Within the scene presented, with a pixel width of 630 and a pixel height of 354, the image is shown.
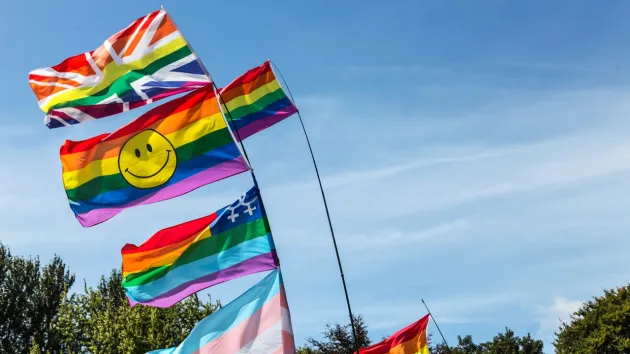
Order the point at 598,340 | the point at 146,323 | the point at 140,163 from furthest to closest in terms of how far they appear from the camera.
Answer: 1. the point at 598,340
2. the point at 146,323
3. the point at 140,163

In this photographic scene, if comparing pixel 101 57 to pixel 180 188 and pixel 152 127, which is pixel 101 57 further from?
pixel 180 188

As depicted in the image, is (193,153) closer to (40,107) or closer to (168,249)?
(168,249)

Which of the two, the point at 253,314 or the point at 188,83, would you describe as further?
the point at 188,83

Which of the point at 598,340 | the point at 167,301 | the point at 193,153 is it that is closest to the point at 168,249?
the point at 167,301

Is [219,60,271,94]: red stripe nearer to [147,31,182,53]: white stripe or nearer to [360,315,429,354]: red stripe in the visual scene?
[147,31,182,53]: white stripe

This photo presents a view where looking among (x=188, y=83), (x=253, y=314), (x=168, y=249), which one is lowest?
(x=253, y=314)

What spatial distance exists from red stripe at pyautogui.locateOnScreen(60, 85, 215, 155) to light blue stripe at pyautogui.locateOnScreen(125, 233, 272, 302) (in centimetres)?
262

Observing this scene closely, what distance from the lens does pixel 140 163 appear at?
13.8 meters

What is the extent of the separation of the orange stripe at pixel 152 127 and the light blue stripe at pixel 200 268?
2365 millimetres

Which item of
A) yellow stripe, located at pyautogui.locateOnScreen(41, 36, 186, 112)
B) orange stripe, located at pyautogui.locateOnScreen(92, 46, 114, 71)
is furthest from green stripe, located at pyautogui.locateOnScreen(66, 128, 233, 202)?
orange stripe, located at pyautogui.locateOnScreen(92, 46, 114, 71)

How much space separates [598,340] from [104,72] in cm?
5328

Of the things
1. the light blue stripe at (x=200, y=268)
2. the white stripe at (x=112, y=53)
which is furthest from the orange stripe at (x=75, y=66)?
the light blue stripe at (x=200, y=268)

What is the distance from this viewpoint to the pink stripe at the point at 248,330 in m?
12.7

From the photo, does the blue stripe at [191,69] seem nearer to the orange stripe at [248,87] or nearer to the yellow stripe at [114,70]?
the yellow stripe at [114,70]
